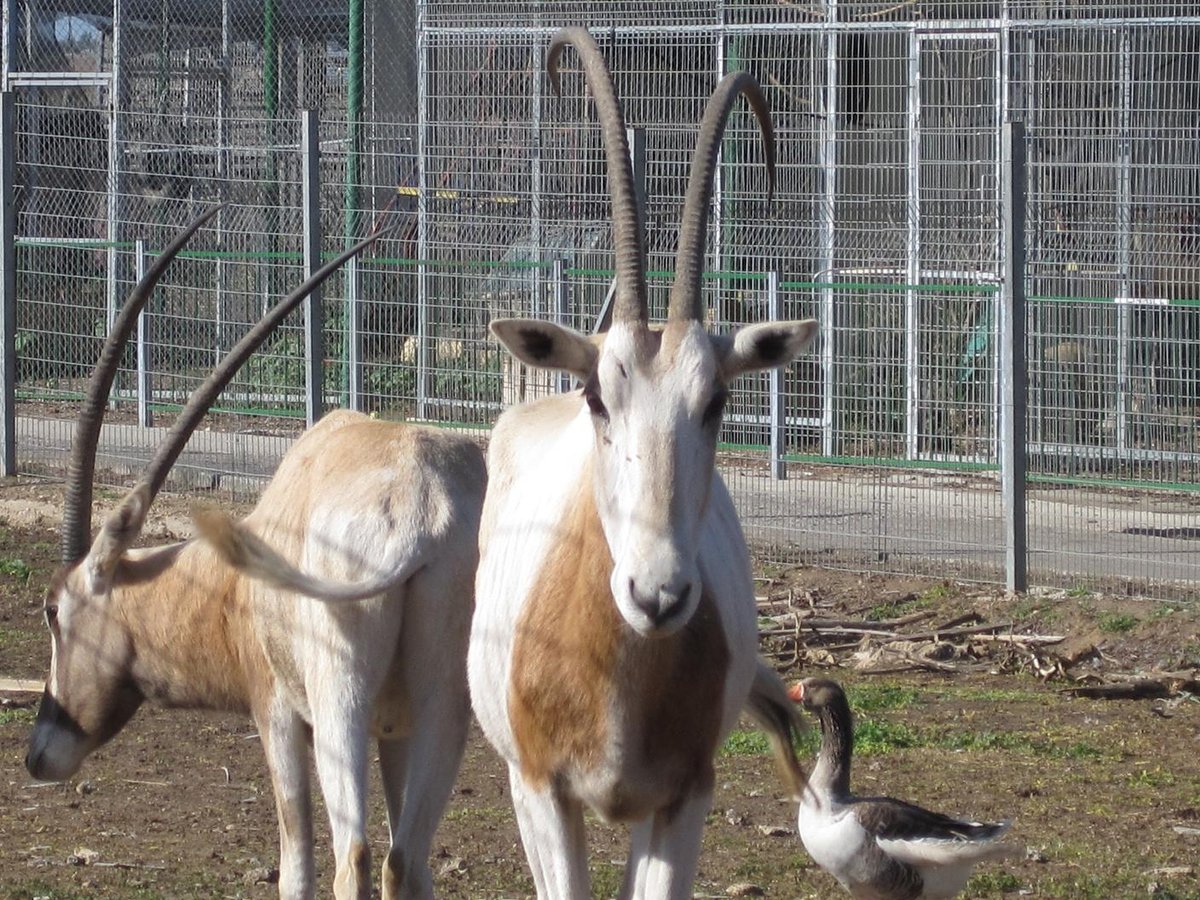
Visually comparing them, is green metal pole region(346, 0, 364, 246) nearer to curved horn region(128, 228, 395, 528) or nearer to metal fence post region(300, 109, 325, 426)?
metal fence post region(300, 109, 325, 426)

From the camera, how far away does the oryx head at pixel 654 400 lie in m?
3.34

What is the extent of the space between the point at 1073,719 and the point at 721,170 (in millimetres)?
6158

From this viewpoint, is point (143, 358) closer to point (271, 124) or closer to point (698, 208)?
point (271, 124)

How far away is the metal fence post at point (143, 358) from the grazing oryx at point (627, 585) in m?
9.18

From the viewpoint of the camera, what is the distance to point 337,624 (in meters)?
4.63

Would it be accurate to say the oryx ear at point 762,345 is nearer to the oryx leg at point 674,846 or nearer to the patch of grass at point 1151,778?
the oryx leg at point 674,846

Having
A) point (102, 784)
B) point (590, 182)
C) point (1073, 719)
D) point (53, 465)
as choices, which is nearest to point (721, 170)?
point (590, 182)

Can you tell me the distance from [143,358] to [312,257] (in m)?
2.25

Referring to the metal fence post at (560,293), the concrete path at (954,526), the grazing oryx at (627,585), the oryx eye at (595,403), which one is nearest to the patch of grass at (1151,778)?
the concrete path at (954,526)

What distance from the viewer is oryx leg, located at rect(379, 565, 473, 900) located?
468 cm

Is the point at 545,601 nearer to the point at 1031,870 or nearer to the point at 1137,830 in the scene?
the point at 1031,870

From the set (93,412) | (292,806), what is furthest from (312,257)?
(292,806)

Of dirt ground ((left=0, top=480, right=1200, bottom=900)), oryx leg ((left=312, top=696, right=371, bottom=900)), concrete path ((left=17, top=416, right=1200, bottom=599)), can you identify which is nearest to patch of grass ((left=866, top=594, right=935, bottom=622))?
dirt ground ((left=0, top=480, right=1200, bottom=900))

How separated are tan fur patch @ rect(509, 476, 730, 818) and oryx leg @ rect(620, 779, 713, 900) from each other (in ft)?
0.14
